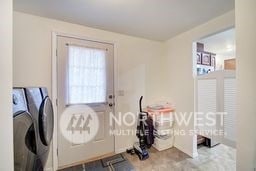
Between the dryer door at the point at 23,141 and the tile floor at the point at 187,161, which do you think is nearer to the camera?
the dryer door at the point at 23,141

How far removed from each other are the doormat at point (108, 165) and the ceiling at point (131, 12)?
2.25m

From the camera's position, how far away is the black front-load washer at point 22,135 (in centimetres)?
85

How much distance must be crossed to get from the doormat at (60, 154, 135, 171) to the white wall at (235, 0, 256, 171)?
158 cm

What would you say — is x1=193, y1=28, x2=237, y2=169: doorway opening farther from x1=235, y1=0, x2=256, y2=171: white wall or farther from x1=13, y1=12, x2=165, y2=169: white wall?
x1=235, y1=0, x2=256, y2=171: white wall

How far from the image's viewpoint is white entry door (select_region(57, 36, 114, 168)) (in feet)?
6.90

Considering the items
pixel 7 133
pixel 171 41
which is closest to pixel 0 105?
pixel 7 133

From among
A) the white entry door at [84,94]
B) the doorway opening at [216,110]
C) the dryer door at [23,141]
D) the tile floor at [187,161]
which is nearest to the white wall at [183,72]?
the doorway opening at [216,110]

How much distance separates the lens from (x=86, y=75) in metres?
2.25

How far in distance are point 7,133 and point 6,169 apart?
0.18 m

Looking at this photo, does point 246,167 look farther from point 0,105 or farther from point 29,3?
point 29,3

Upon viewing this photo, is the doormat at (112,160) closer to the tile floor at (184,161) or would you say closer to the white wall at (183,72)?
the tile floor at (184,161)

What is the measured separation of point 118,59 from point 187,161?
7.01 ft

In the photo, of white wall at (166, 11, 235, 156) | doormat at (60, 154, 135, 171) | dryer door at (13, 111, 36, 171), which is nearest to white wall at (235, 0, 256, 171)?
white wall at (166, 11, 235, 156)

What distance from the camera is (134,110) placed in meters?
2.71
